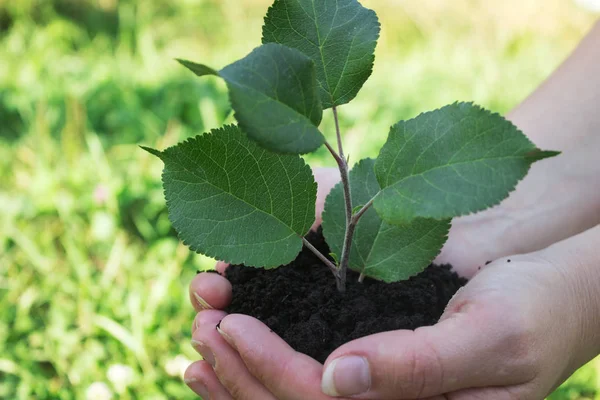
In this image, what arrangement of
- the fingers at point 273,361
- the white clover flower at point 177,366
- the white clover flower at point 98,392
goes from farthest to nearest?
the white clover flower at point 177,366, the white clover flower at point 98,392, the fingers at point 273,361

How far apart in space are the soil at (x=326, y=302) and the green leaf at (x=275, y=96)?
0.31 metres

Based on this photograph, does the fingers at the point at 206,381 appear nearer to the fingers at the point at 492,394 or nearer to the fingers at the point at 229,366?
the fingers at the point at 229,366

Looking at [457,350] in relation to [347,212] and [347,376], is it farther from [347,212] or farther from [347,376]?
[347,212]

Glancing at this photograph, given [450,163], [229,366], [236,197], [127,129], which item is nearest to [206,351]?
[229,366]

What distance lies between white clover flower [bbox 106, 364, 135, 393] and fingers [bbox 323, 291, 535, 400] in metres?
0.94

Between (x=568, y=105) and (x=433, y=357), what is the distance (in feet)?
3.65

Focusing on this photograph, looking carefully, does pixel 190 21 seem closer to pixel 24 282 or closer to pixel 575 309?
pixel 24 282

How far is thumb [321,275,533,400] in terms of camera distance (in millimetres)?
854

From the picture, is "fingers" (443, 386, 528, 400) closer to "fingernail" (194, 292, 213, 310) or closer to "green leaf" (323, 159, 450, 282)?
"green leaf" (323, 159, 450, 282)

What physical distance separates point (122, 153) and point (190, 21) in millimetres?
2435

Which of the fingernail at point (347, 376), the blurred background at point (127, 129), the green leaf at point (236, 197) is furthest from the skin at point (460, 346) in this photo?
the blurred background at point (127, 129)

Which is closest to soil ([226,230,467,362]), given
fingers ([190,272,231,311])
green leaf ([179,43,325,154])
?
fingers ([190,272,231,311])

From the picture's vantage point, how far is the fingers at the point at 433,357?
85 centimetres

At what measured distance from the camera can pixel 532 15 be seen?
4965mm
